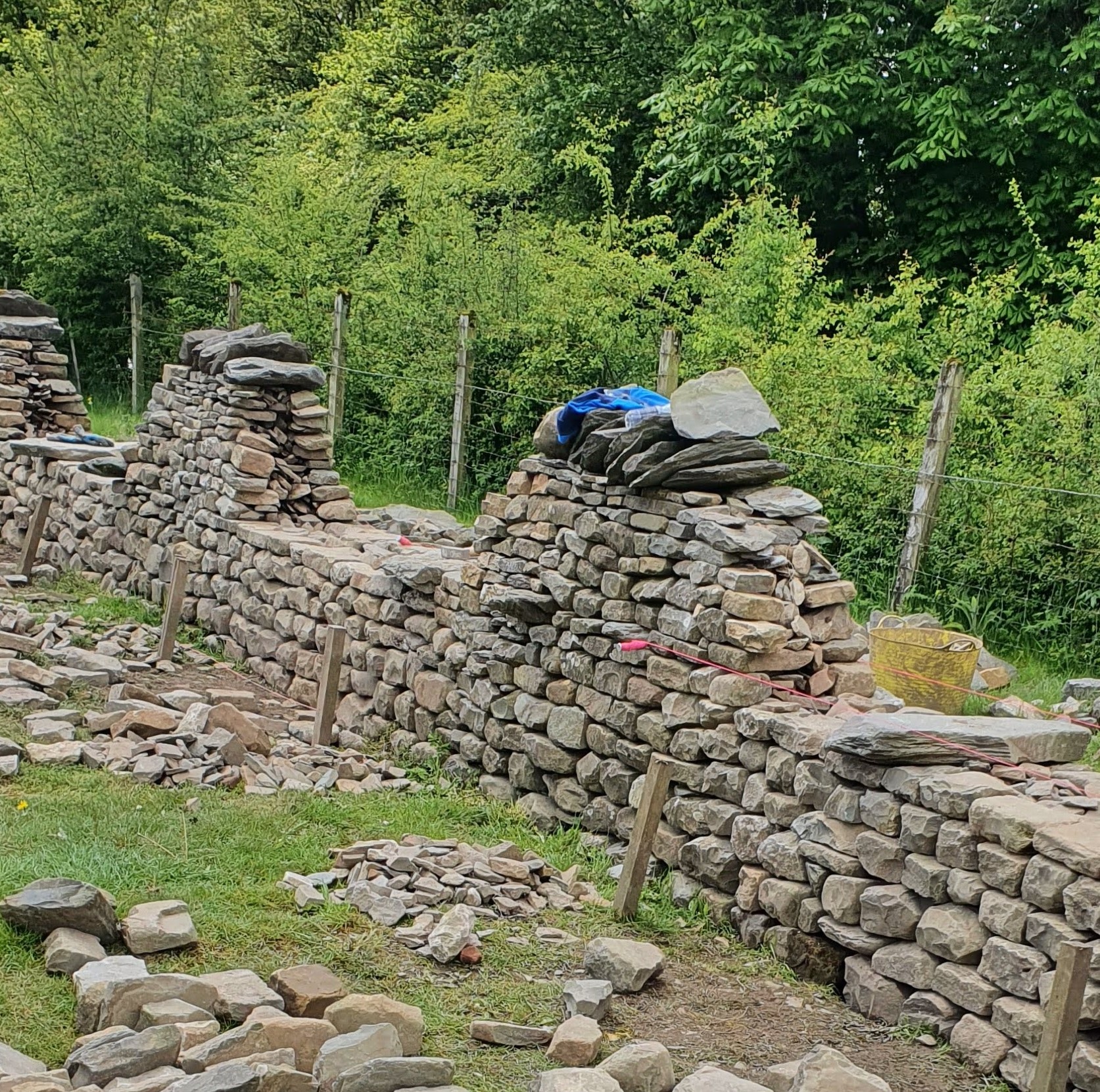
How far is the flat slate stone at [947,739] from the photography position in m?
5.17

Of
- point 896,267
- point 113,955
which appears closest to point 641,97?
point 896,267

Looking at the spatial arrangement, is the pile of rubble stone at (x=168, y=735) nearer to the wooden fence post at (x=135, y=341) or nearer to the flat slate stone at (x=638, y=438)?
the flat slate stone at (x=638, y=438)

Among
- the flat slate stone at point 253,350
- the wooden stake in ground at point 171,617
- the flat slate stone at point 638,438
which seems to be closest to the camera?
the flat slate stone at point 638,438

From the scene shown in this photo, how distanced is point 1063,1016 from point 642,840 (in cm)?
202

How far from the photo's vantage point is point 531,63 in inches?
733

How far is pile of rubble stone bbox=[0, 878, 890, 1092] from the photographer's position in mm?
3957

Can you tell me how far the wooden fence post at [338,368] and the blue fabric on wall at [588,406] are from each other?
707 cm

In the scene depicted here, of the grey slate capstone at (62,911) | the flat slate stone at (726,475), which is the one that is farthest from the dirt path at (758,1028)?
the flat slate stone at (726,475)

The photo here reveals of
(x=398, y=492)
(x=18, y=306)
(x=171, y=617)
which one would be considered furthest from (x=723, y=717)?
(x=18, y=306)

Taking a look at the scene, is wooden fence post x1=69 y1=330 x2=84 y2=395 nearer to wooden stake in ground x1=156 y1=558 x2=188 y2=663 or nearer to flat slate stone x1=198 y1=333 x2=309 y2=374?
flat slate stone x1=198 y1=333 x2=309 y2=374

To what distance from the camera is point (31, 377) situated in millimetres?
15625

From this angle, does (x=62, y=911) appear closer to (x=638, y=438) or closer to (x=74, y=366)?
(x=638, y=438)

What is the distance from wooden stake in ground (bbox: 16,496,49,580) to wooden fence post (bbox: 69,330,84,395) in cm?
837

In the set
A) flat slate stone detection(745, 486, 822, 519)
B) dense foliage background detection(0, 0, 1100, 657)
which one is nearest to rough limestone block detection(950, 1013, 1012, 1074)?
flat slate stone detection(745, 486, 822, 519)
